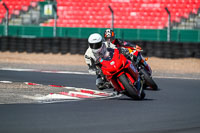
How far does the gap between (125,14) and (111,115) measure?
61.3 ft

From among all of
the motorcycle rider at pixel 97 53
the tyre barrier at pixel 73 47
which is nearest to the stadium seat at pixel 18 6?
the tyre barrier at pixel 73 47

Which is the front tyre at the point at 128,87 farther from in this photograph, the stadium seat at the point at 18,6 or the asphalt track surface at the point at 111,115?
the stadium seat at the point at 18,6

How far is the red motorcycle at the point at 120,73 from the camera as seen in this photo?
893 cm

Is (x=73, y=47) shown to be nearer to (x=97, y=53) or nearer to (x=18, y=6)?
(x=18, y=6)

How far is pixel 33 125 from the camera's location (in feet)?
20.5

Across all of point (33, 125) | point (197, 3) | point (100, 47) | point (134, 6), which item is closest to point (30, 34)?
A: point (134, 6)

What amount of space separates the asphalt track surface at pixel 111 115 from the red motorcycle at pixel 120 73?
0.72ft

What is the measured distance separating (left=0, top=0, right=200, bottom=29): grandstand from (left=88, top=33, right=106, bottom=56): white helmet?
15.2 m

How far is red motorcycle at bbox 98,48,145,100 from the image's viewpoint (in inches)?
352

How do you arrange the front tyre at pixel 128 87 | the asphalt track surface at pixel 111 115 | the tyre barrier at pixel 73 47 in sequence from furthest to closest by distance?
the tyre barrier at pixel 73 47 → the front tyre at pixel 128 87 → the asphalt track surface at pixel 111 115

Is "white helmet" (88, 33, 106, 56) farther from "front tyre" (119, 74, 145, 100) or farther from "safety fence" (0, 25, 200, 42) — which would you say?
"safety fence" (0, 25, 200, 42)

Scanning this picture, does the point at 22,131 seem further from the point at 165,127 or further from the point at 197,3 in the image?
the point at 197,3

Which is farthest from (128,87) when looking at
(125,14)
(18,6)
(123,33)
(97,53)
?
(18,6)

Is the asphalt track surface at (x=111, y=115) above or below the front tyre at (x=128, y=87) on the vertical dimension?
below
